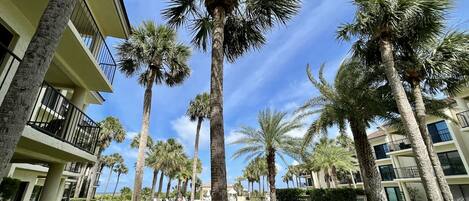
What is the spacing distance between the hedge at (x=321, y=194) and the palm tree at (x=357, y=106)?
9.13 m

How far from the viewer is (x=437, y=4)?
10141 mm

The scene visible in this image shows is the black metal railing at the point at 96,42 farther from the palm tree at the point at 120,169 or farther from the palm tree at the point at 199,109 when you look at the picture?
the palm tree at the point at 120,169

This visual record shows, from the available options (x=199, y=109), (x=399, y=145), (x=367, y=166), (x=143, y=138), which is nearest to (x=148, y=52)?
(x=143, y=138)

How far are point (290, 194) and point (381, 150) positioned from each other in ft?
58.0

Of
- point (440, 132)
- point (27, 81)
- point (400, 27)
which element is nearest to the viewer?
point (27, 81)

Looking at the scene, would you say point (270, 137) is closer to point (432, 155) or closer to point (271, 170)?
point (271, 170)

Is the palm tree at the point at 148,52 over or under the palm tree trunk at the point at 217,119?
over

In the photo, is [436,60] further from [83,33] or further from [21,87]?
[83,33]

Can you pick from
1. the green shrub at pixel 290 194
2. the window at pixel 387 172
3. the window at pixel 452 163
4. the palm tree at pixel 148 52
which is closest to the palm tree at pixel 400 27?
the palm tree at pixel 148 52

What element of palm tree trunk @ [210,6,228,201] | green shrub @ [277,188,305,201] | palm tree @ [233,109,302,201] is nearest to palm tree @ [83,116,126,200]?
palm tree @ [233,109,302,201]

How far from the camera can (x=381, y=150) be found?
108 ft

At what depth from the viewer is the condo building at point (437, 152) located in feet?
68.5

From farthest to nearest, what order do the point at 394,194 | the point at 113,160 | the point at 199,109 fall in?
the point at 113,160, the point at 199,109, the point at 394,194

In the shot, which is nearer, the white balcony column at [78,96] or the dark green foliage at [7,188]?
the dark green foliage at [7,188]
